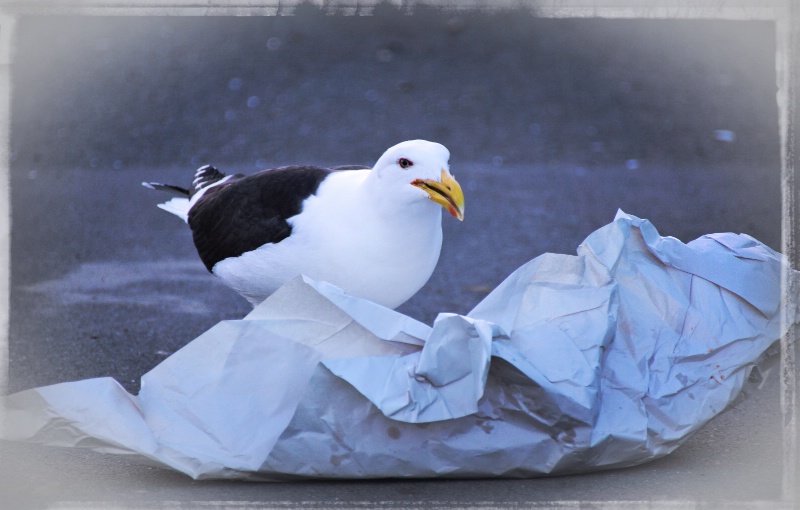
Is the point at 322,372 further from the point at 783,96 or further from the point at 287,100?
the point at 287,100

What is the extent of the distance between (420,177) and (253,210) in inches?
25.8

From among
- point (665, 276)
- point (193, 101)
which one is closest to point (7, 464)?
point (665, 276)

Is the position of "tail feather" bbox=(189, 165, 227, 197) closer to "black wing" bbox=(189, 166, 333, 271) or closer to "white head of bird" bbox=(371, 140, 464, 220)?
"black wing" bbox=(189, 166, 333, 271)

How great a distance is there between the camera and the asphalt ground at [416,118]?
4520 millimetres

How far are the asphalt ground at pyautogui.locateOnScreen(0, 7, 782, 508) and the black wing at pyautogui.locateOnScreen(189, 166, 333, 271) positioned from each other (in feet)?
3.67

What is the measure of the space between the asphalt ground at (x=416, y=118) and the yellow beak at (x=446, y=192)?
5.20 feet

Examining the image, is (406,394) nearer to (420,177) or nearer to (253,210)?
(420,177)

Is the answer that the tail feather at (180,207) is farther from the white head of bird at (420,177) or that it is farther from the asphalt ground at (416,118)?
the white head of bird at (420,177)

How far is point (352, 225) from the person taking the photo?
2619 millimetres

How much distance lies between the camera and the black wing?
9.11 ft

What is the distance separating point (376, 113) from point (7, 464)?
11.6 ft

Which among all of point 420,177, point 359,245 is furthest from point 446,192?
point 359,245

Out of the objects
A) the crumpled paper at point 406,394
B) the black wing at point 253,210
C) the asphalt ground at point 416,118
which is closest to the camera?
the crumpled paper at point 406,394

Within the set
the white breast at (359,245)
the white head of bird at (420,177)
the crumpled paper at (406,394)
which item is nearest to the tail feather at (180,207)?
the white breast at (359,245)
